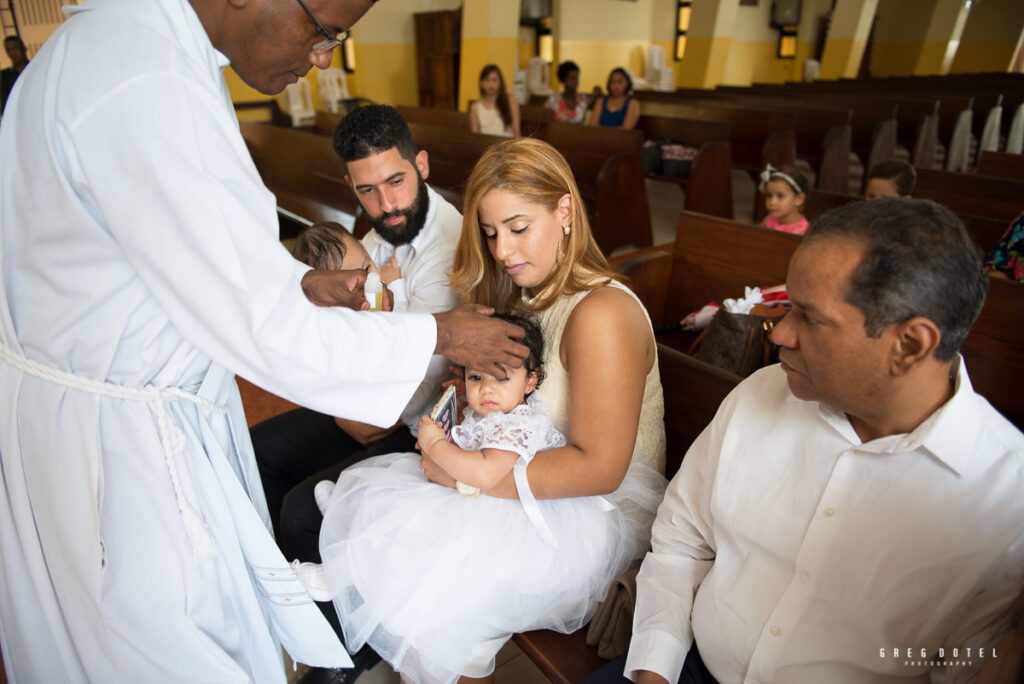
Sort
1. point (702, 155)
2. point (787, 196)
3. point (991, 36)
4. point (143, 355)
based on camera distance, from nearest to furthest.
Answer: point (143, 355) < point (787, 196) < point (702, 155) < point (991, 36)

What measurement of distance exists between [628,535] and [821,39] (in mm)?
21022

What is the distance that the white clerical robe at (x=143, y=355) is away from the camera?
3.20ft

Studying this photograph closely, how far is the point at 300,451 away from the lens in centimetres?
217

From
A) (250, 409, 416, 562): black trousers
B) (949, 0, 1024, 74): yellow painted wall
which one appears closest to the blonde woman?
(250, 409, 416, 562): black trousers

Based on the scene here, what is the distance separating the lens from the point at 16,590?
1.27m

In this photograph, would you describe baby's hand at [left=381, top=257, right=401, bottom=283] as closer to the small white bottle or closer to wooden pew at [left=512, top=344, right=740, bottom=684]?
the small white bottle

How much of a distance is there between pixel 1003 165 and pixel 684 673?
4.67m

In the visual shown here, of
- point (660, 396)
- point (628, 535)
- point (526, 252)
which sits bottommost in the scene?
point (628, 535)

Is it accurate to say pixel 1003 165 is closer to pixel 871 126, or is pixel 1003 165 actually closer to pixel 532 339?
pixel 871 126

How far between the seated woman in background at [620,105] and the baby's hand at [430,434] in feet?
18.7

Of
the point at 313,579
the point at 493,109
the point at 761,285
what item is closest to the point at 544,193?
the point at 313,579

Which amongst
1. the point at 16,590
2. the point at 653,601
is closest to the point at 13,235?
the point at 16,590

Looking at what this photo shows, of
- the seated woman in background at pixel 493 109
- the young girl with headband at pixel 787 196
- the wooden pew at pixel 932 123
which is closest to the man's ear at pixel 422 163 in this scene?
the young girl with headband at pixel 787 196

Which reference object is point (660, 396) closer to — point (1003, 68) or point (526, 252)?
point (526, 252)
